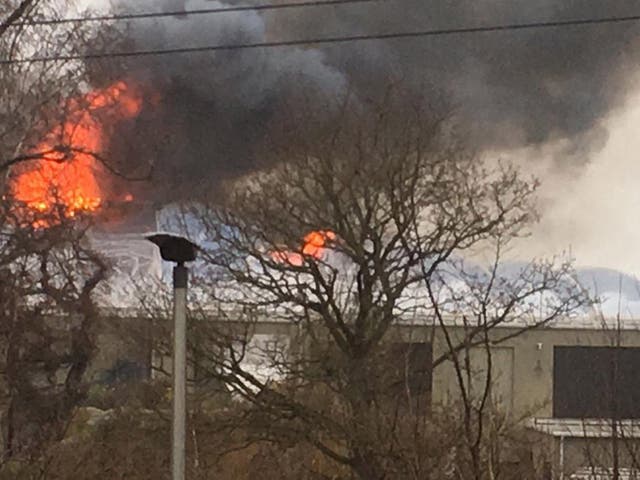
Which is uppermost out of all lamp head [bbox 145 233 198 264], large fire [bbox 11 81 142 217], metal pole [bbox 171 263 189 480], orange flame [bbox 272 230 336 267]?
large fire [bbox 11 81 142 217]

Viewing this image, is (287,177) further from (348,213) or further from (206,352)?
(206,352)

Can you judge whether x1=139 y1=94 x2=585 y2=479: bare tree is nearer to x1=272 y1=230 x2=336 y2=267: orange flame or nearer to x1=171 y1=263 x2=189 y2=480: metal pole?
x1=272 y1=230 x2=336 y2=267: orange flame

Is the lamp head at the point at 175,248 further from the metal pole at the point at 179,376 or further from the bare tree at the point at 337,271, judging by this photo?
the bare tree at the point at 337,271

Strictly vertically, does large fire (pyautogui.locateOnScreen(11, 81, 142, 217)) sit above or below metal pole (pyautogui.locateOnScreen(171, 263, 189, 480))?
above

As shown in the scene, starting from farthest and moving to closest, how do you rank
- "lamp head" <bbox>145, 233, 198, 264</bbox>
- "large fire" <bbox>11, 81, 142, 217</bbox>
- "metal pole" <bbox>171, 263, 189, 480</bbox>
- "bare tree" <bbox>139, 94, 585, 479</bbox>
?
"bare tree" <bbox>139, 94, 585, 479</bbox> < "large fire" <bbox>11, 81, 142, 217</bbox> < "lamp head" <bbox>145, 233, 198, 264</bbox> < "metal pole" <bbox>171, 263, 189, 480</bbox>

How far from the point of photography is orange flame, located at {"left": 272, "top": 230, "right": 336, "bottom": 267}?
65.5ft

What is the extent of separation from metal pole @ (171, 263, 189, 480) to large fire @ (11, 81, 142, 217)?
9.04m

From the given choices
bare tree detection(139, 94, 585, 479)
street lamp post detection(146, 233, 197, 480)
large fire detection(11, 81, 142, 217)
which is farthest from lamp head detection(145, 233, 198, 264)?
bare tree detection(139, 94, 585, 479)

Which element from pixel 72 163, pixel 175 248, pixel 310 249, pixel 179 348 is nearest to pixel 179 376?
pixel 179 348

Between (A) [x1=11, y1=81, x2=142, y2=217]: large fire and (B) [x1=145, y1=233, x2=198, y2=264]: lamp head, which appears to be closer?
(B) [x1=145, y1=233, x2=198, y2=264]: lamp head

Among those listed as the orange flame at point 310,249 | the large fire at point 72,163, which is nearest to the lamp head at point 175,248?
the large fire at point 72,163

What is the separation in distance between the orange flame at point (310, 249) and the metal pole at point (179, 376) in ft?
40.2

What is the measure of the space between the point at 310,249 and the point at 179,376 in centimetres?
1257

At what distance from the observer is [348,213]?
66.9 ft
